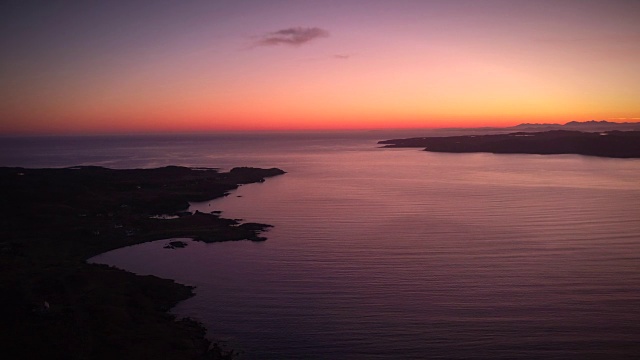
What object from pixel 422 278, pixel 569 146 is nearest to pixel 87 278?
pixel 422 278

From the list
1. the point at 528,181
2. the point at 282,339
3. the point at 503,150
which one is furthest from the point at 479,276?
the point at 503,150

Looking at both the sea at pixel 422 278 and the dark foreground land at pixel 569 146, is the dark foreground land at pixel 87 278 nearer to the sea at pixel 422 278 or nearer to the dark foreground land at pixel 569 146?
the sea at pixel 422 278

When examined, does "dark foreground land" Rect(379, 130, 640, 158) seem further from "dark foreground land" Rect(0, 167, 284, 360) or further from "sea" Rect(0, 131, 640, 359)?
"dark foreground land" Rect(0, 167, 284, 360)

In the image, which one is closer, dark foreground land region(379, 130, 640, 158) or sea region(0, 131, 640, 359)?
Answer: sea region(0, 131, 640, 359)

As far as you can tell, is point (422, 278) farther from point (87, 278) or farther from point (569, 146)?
point (569, 146)

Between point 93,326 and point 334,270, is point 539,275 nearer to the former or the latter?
point 334,270

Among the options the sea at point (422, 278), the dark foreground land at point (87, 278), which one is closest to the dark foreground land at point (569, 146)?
the sea at point (422, 278)

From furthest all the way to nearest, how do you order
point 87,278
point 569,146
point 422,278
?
point 569,146 → point 422,278 → point 87,278

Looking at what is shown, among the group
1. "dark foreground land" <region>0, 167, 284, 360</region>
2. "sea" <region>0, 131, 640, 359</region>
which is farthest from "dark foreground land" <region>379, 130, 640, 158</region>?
"dark foreground land" <region>0, 167, 284, 360</region>

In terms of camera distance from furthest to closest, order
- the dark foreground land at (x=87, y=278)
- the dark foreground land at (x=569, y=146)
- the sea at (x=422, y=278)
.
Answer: the dark foreground land at (x=569, y=146) → the sea at (x=422, y=278) → the dark foreground land at (x=87, y=278)
